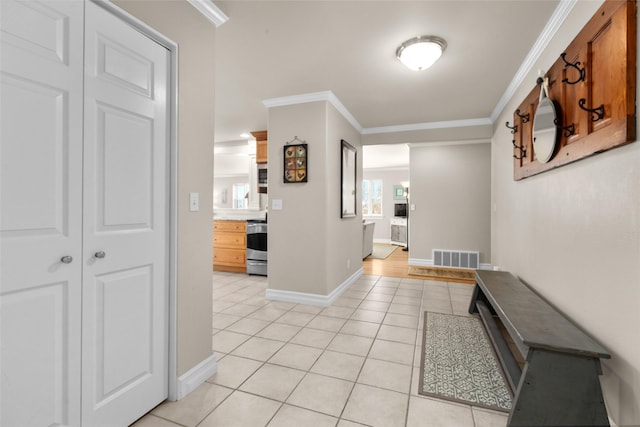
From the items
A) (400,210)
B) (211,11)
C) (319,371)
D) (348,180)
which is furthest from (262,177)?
(400,210)

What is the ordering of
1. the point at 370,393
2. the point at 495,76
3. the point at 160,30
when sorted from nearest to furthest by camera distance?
the point at 160,30, the point at 370,393, the point at 495,76

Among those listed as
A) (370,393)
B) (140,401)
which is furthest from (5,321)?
(370,393)

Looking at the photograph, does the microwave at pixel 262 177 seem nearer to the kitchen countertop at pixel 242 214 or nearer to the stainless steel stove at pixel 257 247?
the kitchen countertop at pixel 242 214

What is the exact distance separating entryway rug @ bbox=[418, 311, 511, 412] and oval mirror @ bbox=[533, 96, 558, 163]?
1510 millimetres

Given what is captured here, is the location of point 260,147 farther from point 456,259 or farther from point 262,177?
point 456,259

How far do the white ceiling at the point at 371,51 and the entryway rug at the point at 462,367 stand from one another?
2398 millimetres

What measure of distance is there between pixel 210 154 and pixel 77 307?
1.10m

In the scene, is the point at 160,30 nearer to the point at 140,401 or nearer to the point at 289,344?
the point at 140,401

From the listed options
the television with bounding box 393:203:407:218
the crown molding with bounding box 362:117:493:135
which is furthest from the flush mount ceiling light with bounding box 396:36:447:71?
the television with bounding box 393:203:407:218

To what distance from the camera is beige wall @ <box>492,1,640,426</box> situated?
130 cm

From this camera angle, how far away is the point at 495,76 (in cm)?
301

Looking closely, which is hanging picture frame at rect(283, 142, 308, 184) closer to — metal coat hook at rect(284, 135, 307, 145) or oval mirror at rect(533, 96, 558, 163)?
metal coat hook at rect(284, 135, 307, 145)

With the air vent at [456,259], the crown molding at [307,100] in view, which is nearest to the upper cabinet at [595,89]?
the crown molding at [307,100]

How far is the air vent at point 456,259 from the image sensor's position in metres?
5.46
